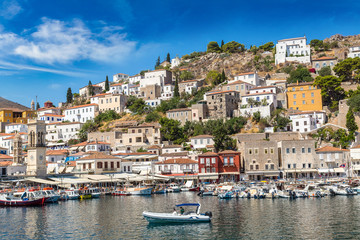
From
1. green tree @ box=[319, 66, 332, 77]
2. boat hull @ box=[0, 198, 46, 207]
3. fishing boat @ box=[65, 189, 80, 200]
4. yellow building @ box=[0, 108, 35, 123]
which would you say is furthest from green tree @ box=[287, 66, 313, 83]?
yellow building @ box=[0, 108, 35, 123]

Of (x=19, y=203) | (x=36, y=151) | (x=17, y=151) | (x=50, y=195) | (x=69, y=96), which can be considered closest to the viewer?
(x=19, y=203)

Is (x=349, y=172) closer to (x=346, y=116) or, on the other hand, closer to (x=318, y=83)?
(x=346, y=116)

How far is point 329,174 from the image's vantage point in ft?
203

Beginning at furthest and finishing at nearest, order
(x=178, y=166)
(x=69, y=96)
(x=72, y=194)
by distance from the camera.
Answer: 1. (x=69, y=96)
2. (x=178, y=166)
3. (x=72, y=194)

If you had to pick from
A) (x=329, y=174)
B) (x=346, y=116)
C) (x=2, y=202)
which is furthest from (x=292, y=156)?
(x=2, y=202)

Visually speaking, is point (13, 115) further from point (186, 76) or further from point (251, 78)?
point (251, 78)

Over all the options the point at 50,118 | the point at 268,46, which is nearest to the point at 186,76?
the point at 268,46

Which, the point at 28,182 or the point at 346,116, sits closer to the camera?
the point at 28,182

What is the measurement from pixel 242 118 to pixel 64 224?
5287 centimetres

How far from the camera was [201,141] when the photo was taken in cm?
7494

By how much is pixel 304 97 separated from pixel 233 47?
56211 mm

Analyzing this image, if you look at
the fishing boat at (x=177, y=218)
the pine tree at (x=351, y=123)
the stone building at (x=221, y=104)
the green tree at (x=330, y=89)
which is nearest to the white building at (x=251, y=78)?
the stone building at (x=221, y=104)

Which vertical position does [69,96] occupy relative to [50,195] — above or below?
above

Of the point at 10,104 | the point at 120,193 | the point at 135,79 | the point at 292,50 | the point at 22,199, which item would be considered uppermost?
the point at 292,50
